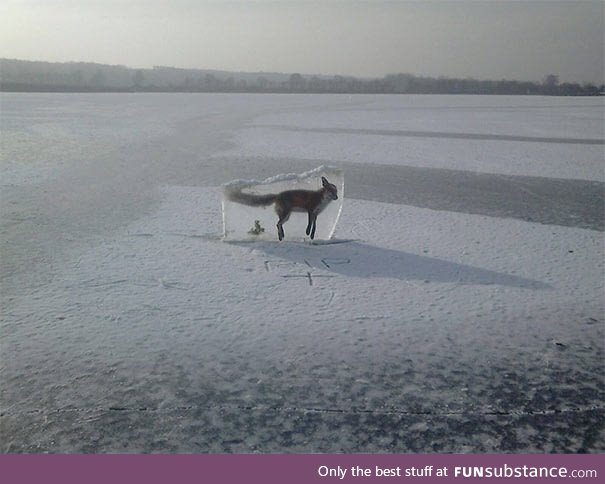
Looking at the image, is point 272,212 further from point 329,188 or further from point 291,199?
point 329,188

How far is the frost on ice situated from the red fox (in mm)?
39

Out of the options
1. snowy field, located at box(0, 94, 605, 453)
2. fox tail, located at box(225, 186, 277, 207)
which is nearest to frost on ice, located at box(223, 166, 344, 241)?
fox tail, located at box(225, 186, 277, 207)

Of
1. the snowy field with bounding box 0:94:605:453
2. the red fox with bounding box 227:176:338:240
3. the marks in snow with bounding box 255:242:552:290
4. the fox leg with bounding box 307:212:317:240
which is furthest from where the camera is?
the fox leg with bounding box 307:212:317:240

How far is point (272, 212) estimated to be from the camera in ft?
18.1

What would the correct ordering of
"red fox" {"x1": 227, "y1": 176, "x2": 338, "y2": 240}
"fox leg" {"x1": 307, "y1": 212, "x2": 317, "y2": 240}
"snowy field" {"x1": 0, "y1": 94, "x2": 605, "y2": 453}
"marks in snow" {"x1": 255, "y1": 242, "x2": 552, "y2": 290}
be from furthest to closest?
"fox leg" {"x1": 307, "y1": 212, "x2": 317, "y2": 240} < "red fox" {"x1": 227, "y1": 176, "x2": 338, "y2": 240} < "marks in snow" {"x1": 255, "y1": 242, "x2": 552, "y2": 290} < "snowy field" {"x1": 0, "y1": 94, "x2": 605, "y2": 453}

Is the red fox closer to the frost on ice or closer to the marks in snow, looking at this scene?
the frost on ice

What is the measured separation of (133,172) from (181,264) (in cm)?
524

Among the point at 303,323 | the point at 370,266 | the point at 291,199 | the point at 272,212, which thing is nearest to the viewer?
the point at 303,323

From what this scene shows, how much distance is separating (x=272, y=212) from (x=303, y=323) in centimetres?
197

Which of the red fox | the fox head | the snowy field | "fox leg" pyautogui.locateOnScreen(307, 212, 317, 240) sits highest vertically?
the fox head

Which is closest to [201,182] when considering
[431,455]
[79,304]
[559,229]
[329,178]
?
[329,178]

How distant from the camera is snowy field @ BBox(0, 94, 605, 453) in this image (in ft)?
8.82

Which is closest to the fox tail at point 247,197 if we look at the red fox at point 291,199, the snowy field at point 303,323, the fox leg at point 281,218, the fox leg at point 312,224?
the red fox at point 291,199

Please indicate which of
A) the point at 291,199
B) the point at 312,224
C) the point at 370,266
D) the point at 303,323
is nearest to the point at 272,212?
the point at 291,199
